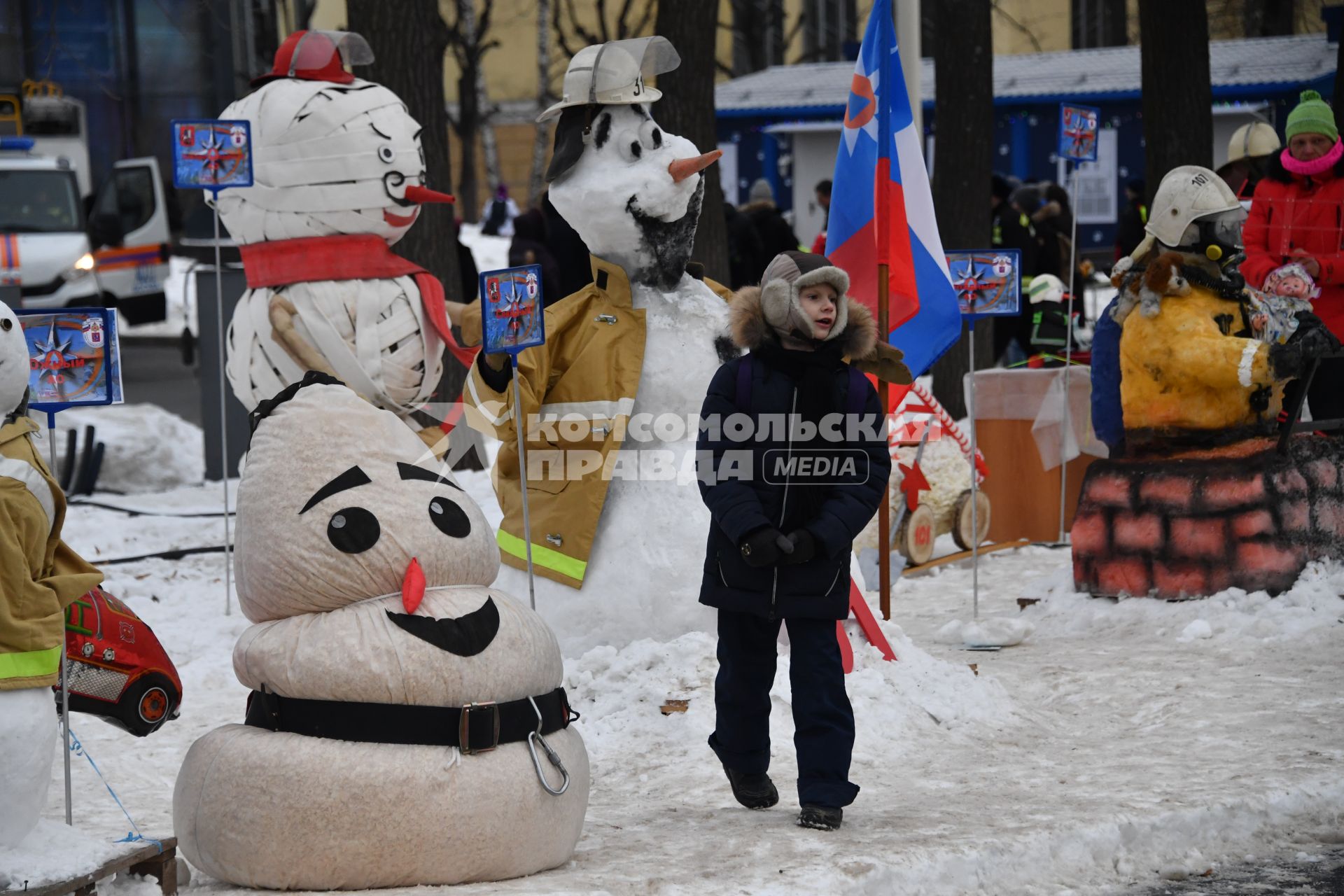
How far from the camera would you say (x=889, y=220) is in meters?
6.45

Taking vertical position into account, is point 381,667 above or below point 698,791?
above

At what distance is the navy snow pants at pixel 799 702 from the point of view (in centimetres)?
442

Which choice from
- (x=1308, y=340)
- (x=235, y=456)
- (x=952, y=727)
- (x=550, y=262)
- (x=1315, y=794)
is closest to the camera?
(x=1315, y=794)

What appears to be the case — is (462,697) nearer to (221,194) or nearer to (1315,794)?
(1315,794)

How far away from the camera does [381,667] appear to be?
12.5 ft

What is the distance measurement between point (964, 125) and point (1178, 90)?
1431mm

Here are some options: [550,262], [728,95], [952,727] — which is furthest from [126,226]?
[952,727]

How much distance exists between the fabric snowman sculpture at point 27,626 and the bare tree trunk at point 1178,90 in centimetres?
893

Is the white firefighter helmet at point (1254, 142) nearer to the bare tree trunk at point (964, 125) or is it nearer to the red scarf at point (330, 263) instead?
the bare tree trunk at point (964, 125)

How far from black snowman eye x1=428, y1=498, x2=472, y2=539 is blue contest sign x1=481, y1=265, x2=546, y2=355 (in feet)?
3.69

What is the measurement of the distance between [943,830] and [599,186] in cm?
237

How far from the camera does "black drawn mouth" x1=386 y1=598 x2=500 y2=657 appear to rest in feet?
12.7

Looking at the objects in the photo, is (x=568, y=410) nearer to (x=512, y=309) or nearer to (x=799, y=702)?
(x=512, y=309)

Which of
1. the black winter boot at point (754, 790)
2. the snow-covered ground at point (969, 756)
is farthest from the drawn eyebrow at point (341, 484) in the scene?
the black winter boot at point (754, 790)
